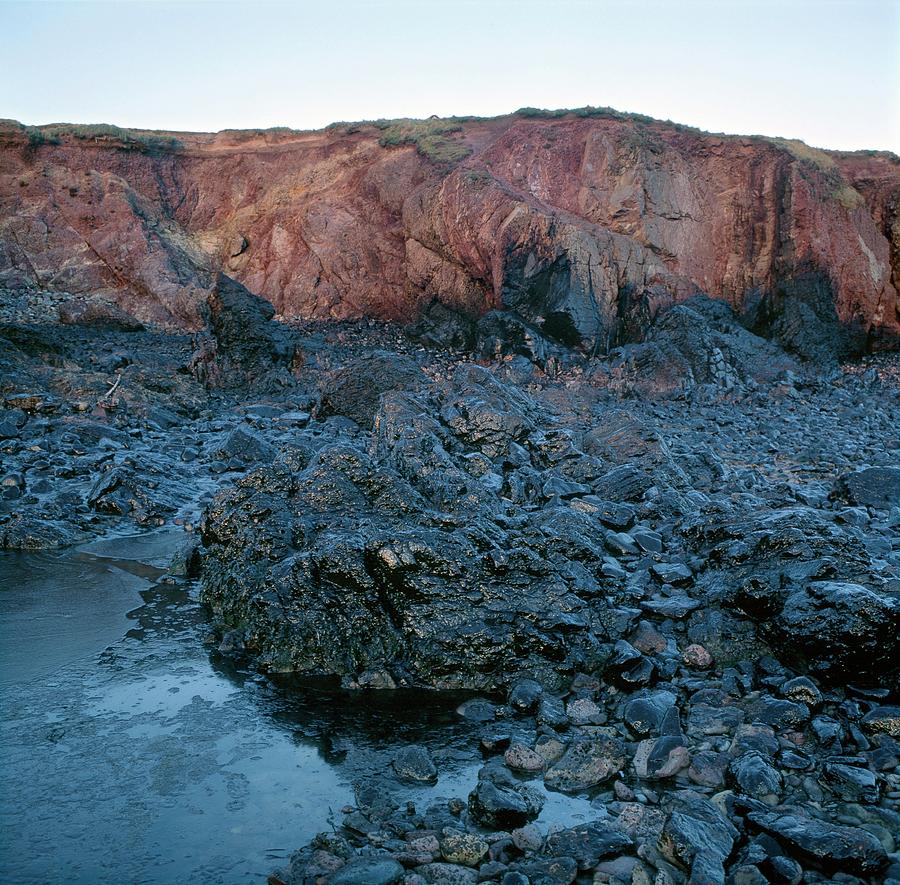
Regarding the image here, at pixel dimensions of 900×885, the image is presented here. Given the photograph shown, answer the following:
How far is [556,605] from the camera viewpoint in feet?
17.9

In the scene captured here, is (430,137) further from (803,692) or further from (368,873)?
(368,873)

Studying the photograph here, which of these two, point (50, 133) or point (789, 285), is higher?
point (50, 133)

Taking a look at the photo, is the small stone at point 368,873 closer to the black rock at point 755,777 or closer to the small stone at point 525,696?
the small stone at point 525,696

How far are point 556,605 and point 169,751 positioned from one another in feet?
8.94

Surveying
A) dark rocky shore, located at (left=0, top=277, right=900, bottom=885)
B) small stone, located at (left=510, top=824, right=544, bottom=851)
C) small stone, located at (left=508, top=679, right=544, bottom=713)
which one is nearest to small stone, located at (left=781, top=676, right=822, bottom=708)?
dark rocky shore, located at (left=0, top=277, right=900, bottom=885)

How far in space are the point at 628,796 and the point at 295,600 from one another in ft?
8.91

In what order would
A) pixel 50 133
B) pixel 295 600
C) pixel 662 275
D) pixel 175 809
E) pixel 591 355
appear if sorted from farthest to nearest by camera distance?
pixel 50 133 → pixel 662 275 → pixel 591 355 → pixel 295 600 → pixel 175 809

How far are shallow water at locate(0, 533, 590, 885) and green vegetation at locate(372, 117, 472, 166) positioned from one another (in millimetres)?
22070

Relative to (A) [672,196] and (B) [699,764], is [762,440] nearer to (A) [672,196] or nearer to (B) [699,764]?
(B) [699,764]

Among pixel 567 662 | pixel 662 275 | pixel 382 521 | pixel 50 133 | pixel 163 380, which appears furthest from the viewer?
pixel 50 133

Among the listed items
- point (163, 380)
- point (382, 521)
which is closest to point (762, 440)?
point (382, 521)

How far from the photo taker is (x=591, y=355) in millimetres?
20938

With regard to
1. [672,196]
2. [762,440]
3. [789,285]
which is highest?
[672,196]

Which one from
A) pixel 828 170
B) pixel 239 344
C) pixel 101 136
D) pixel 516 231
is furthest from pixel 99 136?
pixel 828 170
